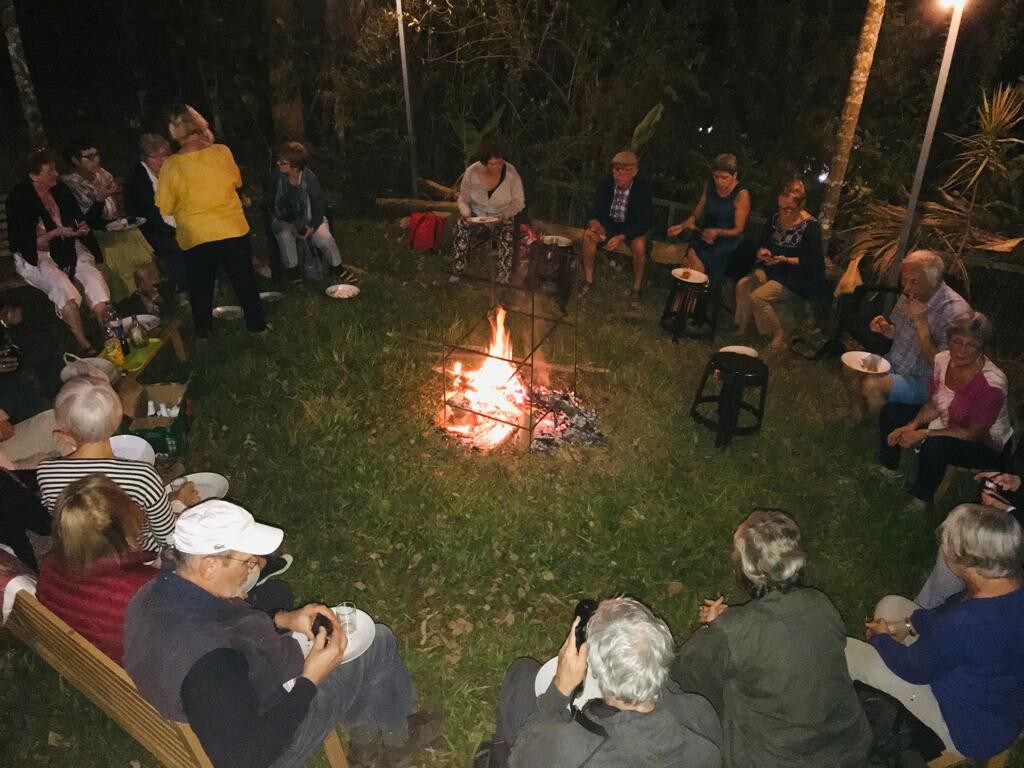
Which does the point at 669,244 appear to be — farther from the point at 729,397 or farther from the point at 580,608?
the point at 580,608

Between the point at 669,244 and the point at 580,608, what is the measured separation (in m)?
6.60

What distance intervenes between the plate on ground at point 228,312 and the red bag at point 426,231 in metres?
2.69

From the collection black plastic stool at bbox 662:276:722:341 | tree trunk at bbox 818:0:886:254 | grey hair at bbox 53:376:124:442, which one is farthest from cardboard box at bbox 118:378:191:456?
tree trunk at bbox 818:0:886:254

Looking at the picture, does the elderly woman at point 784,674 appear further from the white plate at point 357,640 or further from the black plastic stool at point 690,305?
the black plastic stool at point 690,305

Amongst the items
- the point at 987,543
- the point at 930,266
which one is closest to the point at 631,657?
the point at 987,543

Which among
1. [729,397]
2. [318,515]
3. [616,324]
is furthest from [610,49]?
[318,515]

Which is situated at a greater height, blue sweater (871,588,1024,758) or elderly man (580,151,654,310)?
elderly man (580,151,654,310)

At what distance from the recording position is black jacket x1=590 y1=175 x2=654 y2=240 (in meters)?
A: 8.12

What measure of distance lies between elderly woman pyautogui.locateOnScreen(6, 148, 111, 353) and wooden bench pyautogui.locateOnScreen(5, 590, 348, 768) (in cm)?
368

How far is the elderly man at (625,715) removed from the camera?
232 cm

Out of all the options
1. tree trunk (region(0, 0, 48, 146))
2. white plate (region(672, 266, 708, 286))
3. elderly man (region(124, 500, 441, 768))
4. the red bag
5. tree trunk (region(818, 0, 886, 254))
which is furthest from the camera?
the red bag

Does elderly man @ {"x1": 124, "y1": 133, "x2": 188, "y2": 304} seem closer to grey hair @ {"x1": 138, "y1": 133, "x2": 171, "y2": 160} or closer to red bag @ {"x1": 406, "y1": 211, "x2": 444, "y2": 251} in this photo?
grey hair @ {"x1": 138, "y1": 133, "x2": 171, "y2": 160}

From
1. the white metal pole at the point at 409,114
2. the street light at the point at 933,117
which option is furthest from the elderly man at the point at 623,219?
the white metal pole at the point at 409,114

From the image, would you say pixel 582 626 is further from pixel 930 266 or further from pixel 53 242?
pixel 53 242
